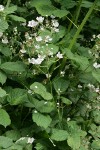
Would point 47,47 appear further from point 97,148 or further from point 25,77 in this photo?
point 97,148

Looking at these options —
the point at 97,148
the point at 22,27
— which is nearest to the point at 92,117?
the point at 97,148

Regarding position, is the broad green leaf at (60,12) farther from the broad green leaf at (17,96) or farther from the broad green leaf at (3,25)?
the broad green leaf at (17,96)

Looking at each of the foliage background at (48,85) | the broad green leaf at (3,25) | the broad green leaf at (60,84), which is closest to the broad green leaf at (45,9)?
the foliage background at (48,85)

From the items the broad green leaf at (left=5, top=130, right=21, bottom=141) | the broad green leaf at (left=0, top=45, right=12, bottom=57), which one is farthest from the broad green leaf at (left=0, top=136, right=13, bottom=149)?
the broad green leaf at (left=0, top=45, right=12, bottom=57)

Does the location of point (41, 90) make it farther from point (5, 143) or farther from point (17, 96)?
point (5, 143)

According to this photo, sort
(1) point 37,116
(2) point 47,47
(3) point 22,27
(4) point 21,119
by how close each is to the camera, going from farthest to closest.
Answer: (3) point 22,27 → (4) point 21,119 → (2) point 47,47 → (1) point 37,116

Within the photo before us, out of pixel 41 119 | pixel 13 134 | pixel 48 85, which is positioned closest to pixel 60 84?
pixel 48 85
